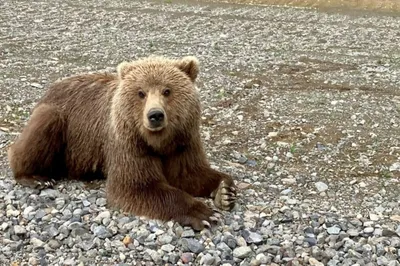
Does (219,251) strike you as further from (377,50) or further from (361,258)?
(377,50)

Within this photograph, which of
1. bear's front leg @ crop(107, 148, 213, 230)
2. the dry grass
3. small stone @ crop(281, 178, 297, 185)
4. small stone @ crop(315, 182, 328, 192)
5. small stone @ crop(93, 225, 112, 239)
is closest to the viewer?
small stone @ crop(93, 225, 112, 239)

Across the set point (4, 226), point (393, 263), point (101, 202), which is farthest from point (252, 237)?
point (4, 226)

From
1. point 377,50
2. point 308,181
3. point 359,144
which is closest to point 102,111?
point 308,181

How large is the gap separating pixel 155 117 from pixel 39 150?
1.60m

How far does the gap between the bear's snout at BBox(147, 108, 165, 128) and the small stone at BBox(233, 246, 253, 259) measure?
47.0 inches

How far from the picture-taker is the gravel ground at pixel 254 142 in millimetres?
5113

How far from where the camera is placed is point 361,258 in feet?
16.3

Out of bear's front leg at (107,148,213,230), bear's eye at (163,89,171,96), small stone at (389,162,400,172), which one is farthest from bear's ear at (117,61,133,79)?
small stone at (389,162,400,172)

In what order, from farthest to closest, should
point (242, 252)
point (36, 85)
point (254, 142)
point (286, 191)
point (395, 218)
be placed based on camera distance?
point (36, 85) < point (254, 142) < point (286, 191) < point (395, 218) < point (242, 252)

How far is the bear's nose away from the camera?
5219 millimetres

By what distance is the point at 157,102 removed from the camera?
535 centimetres

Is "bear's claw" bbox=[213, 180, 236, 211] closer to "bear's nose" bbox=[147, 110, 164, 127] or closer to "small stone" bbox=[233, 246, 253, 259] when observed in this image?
"small stone" bbox=[233, 246, 253, 259]

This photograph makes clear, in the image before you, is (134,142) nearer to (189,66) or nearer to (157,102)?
(157,102)

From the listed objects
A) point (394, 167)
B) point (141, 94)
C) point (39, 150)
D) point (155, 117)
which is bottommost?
point (394, 167)
